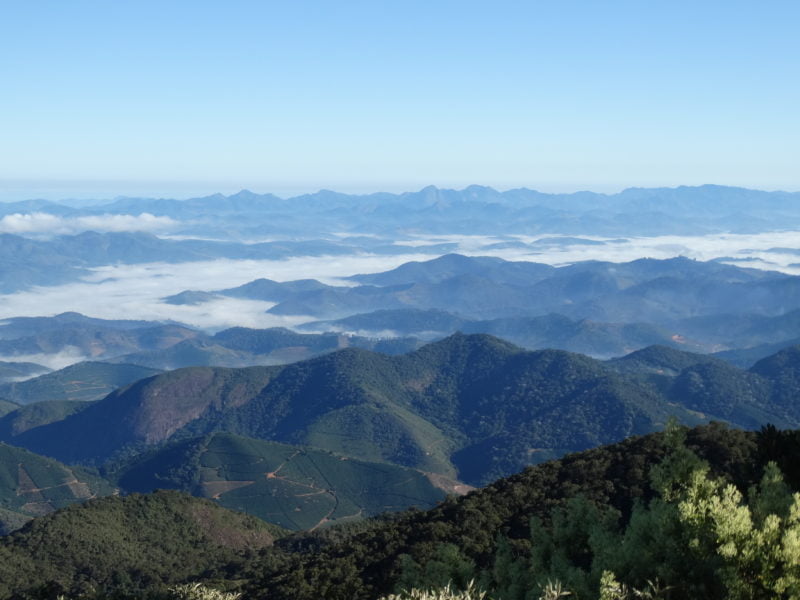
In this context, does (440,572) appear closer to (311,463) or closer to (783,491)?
(783,491)

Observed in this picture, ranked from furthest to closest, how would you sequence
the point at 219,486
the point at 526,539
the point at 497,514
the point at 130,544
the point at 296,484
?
the point at 219,486, the point at 296,484, the point at 130,544, the point at 497,514, the point at 526,539

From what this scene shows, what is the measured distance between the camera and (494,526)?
6725 centimetres

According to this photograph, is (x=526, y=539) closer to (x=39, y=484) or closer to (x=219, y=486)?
(x=219, y=486)

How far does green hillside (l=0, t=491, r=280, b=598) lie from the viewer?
95750mm

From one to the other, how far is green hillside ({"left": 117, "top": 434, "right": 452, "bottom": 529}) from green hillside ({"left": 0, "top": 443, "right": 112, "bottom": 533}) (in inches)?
398

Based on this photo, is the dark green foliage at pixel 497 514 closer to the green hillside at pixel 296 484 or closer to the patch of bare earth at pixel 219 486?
the green hillside at pixel 296 484

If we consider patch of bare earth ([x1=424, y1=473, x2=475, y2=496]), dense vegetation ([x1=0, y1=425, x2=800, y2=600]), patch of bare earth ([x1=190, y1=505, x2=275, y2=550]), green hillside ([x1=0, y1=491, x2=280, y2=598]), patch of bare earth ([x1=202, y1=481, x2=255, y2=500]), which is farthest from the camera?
patch of bare earth ([x1=202, y1=481, x2=255, y2=500])

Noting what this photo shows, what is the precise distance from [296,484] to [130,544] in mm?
71795

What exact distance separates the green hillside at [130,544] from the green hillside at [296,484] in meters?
37.4

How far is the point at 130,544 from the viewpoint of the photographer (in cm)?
11156

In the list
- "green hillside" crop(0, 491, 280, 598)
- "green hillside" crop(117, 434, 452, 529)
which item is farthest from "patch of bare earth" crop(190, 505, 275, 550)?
"green hillside" crop(117, 434, 452, 529)

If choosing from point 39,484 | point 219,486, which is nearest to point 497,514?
point 219,486

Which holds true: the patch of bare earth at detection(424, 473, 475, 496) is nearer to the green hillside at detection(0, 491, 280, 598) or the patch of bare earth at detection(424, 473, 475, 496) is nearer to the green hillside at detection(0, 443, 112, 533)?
the green hillside at detection(0, 491, 280, 598)

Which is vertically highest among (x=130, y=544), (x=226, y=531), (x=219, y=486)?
(x=130, y=544)
